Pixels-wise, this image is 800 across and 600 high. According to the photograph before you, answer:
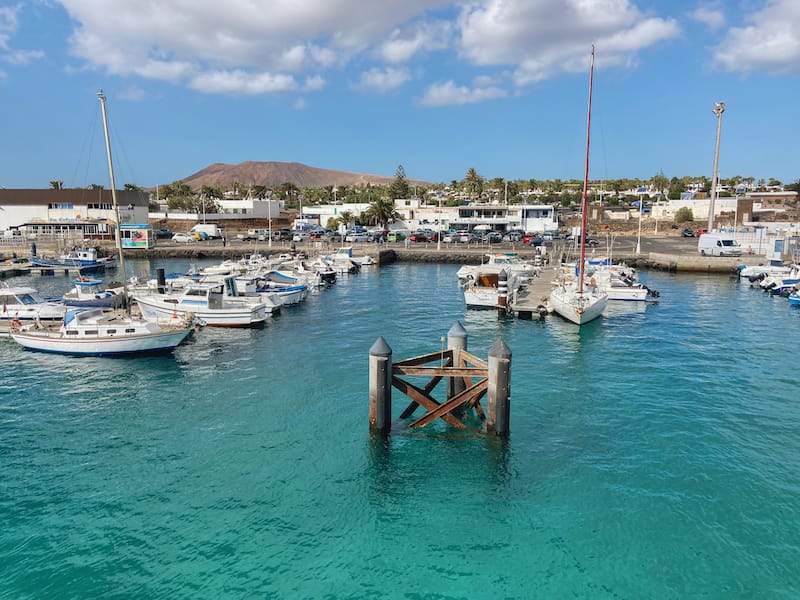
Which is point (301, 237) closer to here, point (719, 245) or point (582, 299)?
point (719, 245)

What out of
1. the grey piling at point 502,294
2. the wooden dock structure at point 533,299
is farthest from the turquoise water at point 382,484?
the grey piling at point 502,294

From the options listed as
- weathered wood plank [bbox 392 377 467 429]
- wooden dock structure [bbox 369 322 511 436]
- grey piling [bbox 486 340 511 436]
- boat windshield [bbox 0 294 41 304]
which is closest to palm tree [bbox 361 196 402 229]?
boat windshield [bbox 0 294 41 304]

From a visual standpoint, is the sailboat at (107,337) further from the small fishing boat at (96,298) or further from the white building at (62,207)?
the white building at (62,207)

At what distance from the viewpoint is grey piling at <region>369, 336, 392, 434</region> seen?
20.4 m

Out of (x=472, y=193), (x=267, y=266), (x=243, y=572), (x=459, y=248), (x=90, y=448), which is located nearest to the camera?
(x=243, y=572)

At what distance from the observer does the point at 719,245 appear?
77.7 m

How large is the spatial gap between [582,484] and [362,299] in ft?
128

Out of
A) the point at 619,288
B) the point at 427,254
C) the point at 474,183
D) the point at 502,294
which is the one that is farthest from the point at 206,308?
the point at 474,183

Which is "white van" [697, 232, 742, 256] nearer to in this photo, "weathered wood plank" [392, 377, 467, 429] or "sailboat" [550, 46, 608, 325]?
"sailboat" [550, 46, 608, 325]

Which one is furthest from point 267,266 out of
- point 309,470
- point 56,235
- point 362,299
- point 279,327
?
point 56,235

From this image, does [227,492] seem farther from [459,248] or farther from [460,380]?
[459,248]

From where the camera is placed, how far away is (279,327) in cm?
4309

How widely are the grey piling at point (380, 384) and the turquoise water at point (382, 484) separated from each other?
0.82 meters

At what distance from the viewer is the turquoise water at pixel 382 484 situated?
14188 mm
